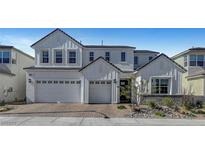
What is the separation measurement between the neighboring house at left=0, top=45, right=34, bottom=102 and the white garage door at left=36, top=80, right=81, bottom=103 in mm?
3263

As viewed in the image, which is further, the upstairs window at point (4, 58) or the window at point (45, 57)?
the upstairs window at point (4, 58)

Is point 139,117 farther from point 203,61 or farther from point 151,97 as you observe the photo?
point 203,61

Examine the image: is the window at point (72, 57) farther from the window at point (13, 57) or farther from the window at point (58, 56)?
the window at point (13, 57)

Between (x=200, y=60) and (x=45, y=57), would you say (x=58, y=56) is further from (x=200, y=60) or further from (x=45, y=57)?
(x=200, y=60)

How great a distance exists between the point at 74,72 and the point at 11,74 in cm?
688

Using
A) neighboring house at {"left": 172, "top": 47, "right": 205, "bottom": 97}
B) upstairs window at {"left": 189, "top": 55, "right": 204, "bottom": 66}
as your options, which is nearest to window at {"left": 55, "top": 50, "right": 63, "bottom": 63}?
neighboring house at {"left": 172, "top": 47, "right": 205, "bottom": 97}

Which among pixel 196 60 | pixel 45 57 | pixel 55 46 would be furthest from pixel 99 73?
pixel 196 60

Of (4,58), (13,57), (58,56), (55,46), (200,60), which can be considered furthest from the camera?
(200,60)

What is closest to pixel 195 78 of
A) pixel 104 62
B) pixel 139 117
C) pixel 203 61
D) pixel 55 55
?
pixel 203 61

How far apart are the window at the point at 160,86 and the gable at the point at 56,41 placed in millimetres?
8917

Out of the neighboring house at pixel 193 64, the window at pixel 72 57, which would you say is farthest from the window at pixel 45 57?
the neighboring house at pixel 193 64

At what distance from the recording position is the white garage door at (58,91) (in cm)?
2186

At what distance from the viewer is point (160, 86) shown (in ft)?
70.3

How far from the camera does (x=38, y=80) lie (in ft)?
72.0
